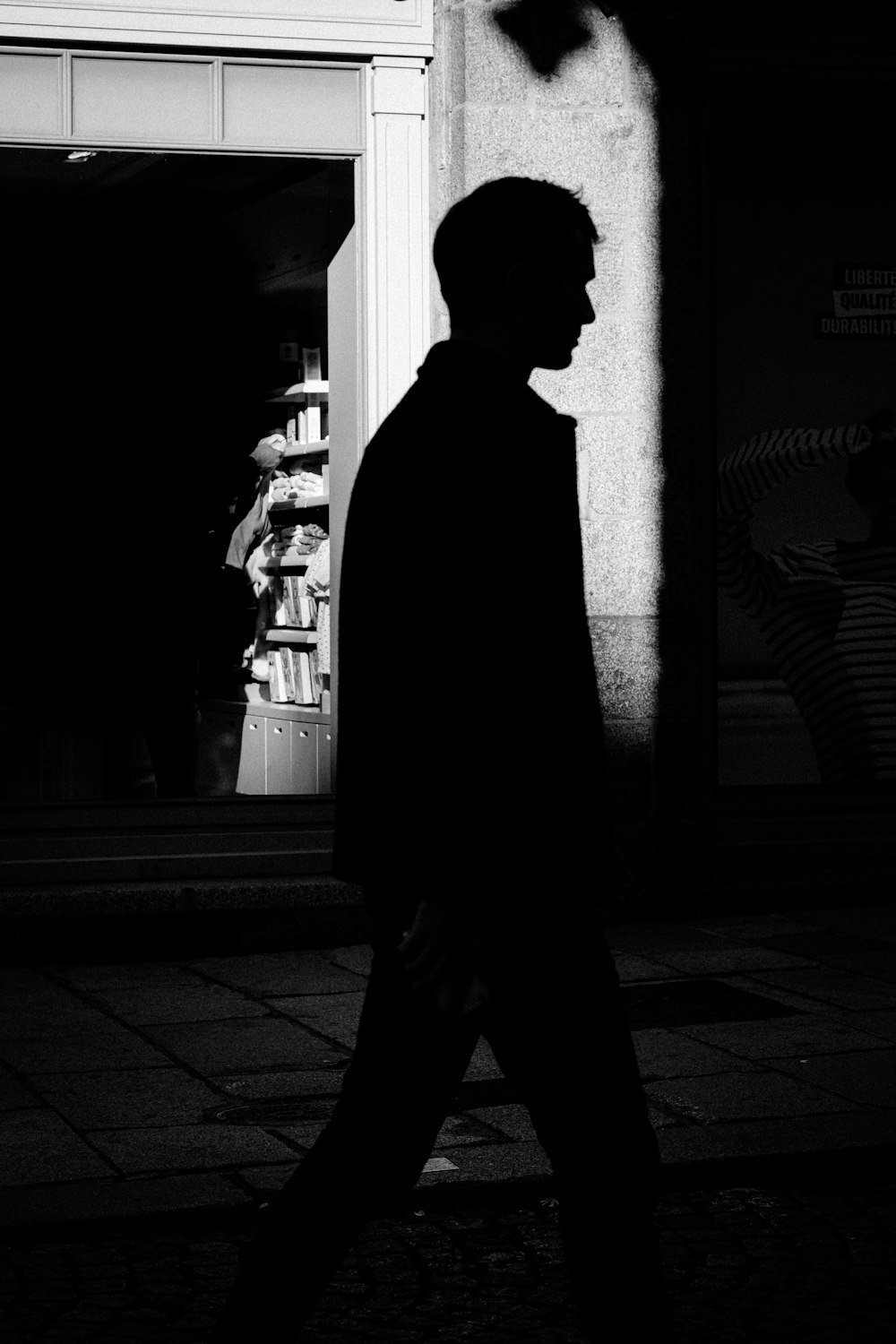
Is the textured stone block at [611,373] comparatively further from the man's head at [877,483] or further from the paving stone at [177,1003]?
the paving stone at [177,1003]

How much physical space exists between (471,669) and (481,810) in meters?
0.19

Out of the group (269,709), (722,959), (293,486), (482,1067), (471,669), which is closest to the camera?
(471,669)

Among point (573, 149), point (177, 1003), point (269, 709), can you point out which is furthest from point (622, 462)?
point (177, 1003)

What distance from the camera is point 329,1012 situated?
665cm

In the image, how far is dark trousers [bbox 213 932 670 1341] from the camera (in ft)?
9.63

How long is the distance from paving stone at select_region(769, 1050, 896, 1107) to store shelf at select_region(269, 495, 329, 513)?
12.0ft

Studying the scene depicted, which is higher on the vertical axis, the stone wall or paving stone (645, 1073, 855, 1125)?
the stone wall

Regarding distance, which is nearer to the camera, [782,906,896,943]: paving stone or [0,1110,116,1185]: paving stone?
[0,1110,116,1185]: paving stone

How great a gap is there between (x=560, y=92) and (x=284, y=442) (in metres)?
1.80

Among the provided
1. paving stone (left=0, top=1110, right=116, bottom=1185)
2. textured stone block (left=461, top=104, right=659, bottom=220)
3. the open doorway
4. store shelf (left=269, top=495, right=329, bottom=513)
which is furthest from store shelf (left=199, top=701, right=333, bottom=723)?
paving stone (left=0, top=1110, right=116, bottom=1185)

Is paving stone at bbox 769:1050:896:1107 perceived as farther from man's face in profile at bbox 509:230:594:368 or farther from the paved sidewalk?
man's face in profile at bbox 509:230:594:368

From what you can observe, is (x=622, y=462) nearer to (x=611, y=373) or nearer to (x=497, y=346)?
(x=611, y=373)

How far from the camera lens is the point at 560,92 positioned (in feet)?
26.6

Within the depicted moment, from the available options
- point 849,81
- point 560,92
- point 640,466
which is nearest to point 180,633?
point 640,466
